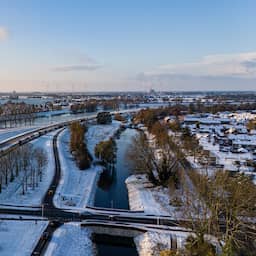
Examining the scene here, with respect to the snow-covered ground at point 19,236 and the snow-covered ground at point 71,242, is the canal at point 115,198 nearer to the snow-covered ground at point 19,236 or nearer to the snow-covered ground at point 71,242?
the snow-covered ground at point 71,242

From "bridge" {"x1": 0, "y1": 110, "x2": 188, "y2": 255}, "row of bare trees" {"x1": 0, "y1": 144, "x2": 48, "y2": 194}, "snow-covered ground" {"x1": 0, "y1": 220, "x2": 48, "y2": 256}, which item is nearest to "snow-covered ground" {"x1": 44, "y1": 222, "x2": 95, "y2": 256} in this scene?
"bridge" {"x1": 0, "y1": 110, "x2": 188, "y2": 255}

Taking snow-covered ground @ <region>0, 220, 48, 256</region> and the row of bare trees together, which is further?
the row of bare trees

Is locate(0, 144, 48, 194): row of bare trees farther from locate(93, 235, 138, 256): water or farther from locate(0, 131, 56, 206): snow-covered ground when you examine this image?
locate(93, 235, 138, 256): water

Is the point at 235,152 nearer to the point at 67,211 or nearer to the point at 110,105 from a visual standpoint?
the point at 67,211

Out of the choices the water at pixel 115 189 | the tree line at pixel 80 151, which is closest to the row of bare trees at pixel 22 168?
the tree line at pixel 80 151

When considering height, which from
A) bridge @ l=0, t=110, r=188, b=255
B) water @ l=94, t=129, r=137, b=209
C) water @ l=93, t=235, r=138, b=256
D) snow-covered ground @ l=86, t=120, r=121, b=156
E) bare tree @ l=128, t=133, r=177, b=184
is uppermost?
bare tree @ l=128, t=133, r=177, b=184

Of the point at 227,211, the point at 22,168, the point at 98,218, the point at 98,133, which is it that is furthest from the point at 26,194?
the point at 98,133

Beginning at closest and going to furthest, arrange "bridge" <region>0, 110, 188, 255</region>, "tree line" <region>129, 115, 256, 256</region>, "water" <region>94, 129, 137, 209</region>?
"tree line" <region>129, 115, 256, 256</region>, "bridge" <region>0, 110, 188, 255</region>, "water" <region>94, 129, 137, 209</region>
